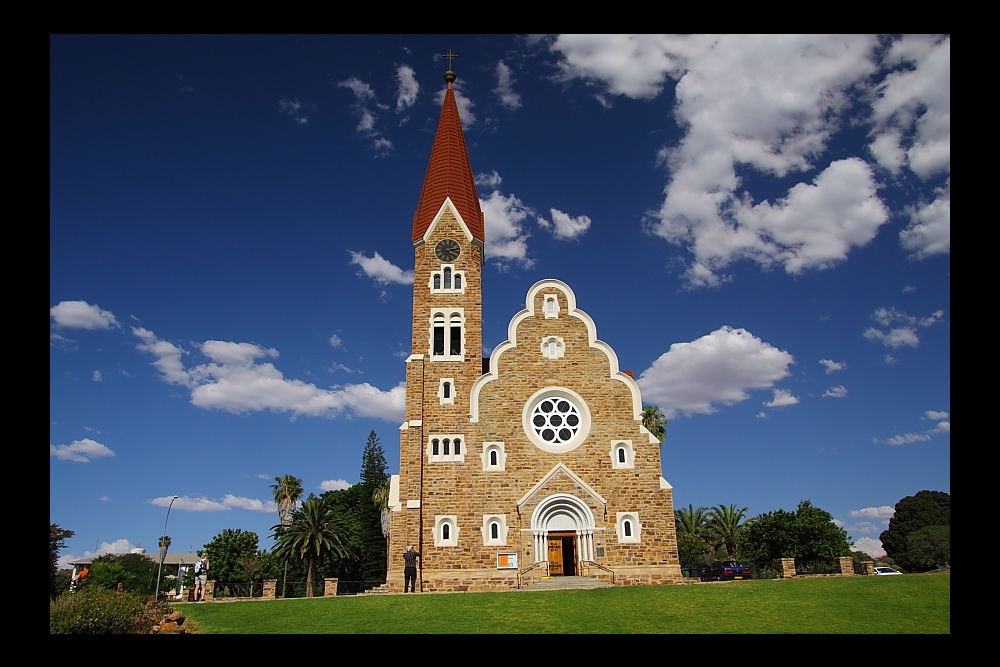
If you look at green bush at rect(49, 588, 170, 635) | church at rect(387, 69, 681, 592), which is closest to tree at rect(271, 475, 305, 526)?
church at rect(387, 69, 681, 592)

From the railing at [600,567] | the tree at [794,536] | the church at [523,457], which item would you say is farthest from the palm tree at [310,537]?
the tree at [794,536]

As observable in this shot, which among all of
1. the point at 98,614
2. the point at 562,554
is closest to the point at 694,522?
the point at 562,554

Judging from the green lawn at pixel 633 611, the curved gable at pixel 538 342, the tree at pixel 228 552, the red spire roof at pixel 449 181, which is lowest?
the tree at pixel 228 552

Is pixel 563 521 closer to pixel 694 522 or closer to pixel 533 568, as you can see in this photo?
pixel 533 568

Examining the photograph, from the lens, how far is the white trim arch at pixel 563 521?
28.7m

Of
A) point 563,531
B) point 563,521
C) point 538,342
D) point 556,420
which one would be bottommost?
point 563,531

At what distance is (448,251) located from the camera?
33.8m

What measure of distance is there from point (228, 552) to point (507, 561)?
1491 inches

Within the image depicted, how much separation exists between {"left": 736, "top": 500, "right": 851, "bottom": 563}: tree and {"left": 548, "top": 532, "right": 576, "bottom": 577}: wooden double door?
16563mm

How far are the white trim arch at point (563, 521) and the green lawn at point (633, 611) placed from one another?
6728 millimetres

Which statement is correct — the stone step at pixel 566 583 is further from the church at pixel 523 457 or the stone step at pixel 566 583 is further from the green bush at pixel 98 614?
the green bush at pixel 98 614

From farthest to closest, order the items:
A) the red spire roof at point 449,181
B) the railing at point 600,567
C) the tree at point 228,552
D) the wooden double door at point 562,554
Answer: the tree at point 228,552 < the red spire roof at point 449,181 < the wooden double door at point 562,554 < the railing at point 600,567
